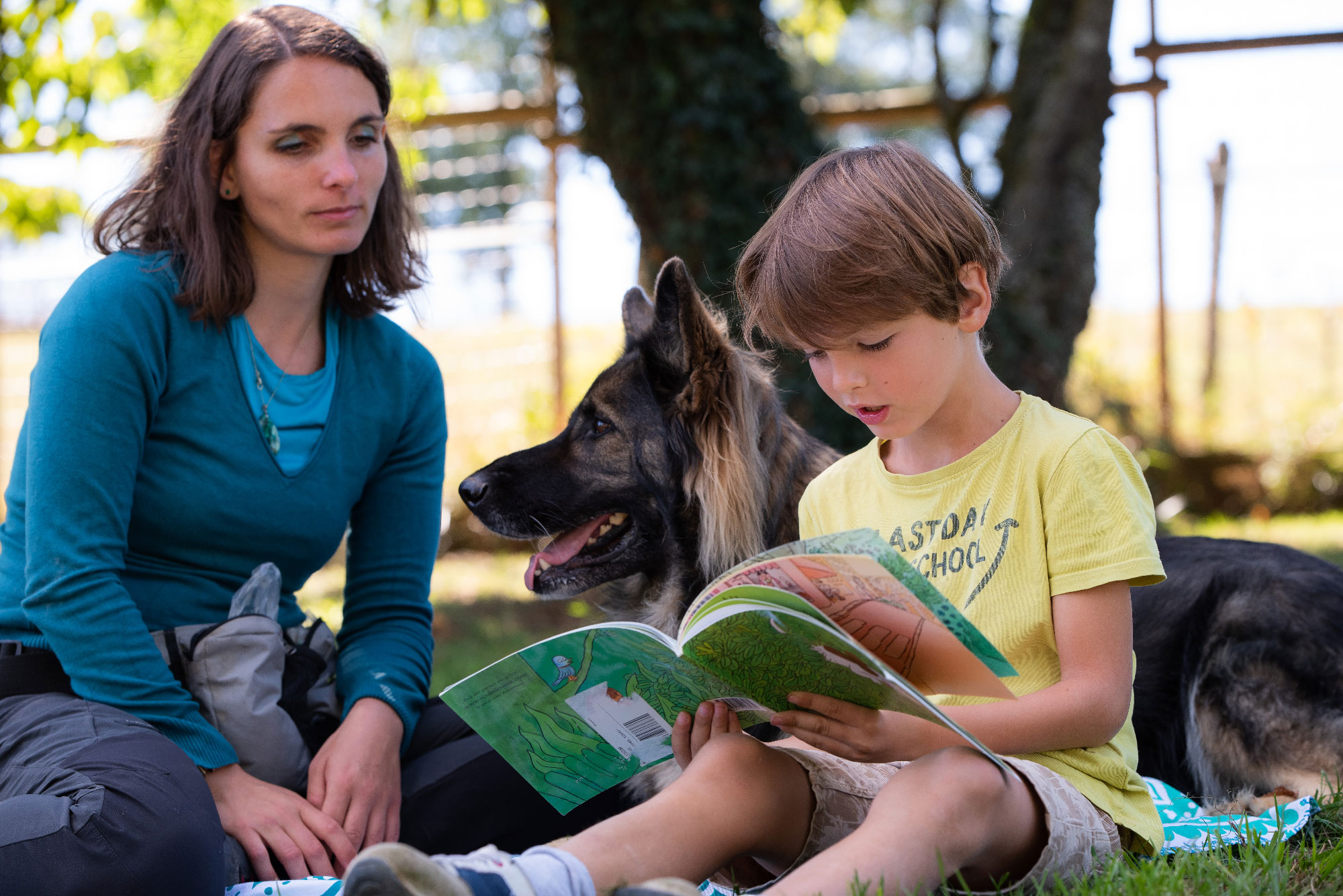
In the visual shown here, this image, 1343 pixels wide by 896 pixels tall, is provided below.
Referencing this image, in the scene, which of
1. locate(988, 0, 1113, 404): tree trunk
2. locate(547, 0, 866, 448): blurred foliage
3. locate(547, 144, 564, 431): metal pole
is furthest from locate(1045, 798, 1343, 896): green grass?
locate(547, 144, 564, 431): metal pole

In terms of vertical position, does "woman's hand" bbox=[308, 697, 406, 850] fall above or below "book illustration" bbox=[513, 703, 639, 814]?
below

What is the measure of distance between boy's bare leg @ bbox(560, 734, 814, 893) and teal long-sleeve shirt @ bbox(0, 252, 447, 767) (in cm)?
93

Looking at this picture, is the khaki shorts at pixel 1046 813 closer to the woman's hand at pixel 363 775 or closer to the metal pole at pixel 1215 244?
the woman's hand at pixel 363 775

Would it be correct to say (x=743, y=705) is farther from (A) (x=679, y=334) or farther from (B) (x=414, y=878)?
(A) (x=679, y=334)

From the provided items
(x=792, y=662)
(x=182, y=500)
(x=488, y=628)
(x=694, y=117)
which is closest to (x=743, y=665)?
(x=792, y=662)

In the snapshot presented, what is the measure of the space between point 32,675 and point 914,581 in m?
1.74

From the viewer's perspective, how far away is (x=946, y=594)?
1.89 meters

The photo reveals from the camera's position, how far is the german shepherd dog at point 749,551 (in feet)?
7.85

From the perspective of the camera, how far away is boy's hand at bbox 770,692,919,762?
1.61 meters

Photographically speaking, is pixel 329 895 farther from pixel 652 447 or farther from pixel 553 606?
pixel 553 606

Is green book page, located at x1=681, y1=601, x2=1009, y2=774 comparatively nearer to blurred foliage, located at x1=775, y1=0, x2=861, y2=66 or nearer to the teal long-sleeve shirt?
the teal long-sleeve shirt

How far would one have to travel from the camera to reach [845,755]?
167 cm

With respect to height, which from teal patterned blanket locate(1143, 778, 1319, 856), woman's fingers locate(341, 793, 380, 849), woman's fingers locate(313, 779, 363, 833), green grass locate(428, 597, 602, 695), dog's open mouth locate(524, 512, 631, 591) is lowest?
green grass locate(428, 597, 602, 695)

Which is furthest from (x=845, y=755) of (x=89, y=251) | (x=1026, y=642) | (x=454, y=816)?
(x=89, y=251)
